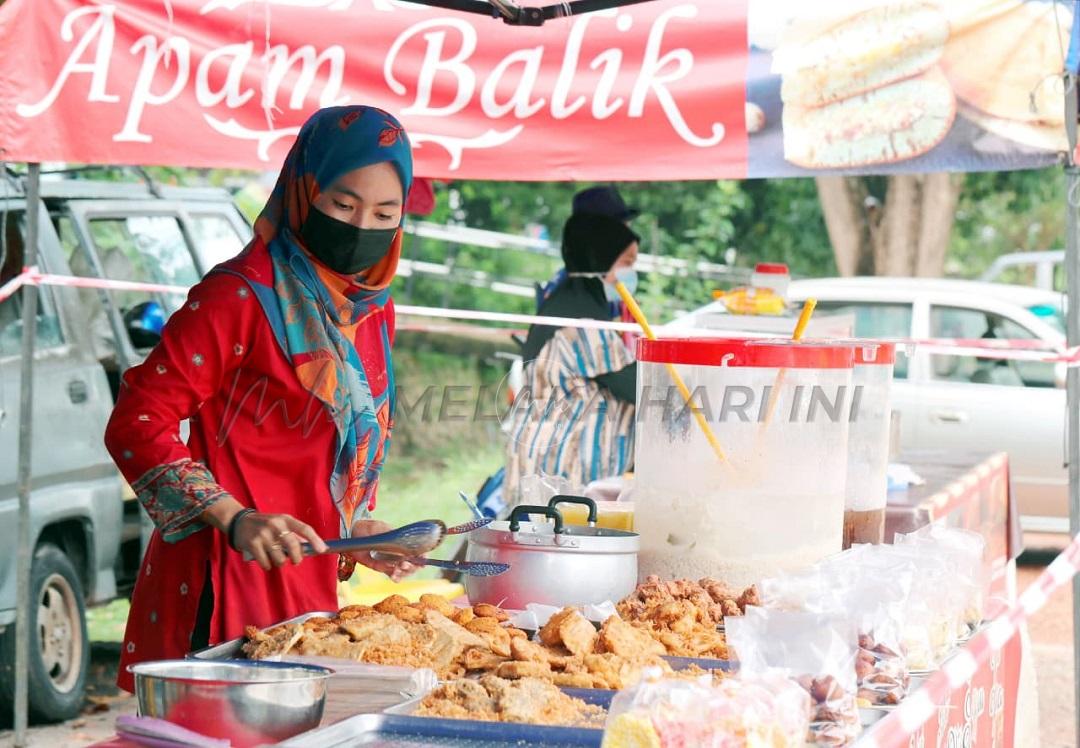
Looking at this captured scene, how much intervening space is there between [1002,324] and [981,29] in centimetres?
638

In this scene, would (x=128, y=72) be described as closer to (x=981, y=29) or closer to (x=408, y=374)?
(x=981, y=29)

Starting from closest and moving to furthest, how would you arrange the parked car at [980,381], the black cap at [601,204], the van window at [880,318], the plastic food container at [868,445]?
the plastic food container at [868,445] → the black cap at [601,204] → the parked car at [980,381] → the van window at [880,318]

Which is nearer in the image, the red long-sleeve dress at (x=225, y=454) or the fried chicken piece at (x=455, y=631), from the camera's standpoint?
the fried chicken piece at (x=455, y=631)

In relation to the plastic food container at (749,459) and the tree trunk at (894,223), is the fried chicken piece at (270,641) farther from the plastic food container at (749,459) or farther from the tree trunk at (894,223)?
the tree trunk at (894,223)

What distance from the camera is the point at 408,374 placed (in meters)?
14.1

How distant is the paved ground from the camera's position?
5457 mm

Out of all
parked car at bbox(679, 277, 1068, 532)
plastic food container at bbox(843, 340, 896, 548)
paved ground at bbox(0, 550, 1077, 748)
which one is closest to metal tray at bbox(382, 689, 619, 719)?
plastic food container at bbox(843, 340, 896, 548)

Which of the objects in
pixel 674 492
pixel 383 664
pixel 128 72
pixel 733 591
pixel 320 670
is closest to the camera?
pixel 320 670

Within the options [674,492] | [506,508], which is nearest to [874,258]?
[506,508]

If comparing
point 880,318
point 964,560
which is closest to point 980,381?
point 880,318

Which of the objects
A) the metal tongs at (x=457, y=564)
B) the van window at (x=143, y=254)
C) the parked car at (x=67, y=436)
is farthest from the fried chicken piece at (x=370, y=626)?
the van window at (x=143, y=254)

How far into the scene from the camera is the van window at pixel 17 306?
5.71 m

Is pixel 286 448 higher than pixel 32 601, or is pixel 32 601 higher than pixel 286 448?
pixel 286 448

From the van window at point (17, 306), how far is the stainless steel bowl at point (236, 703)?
4.33 meters
